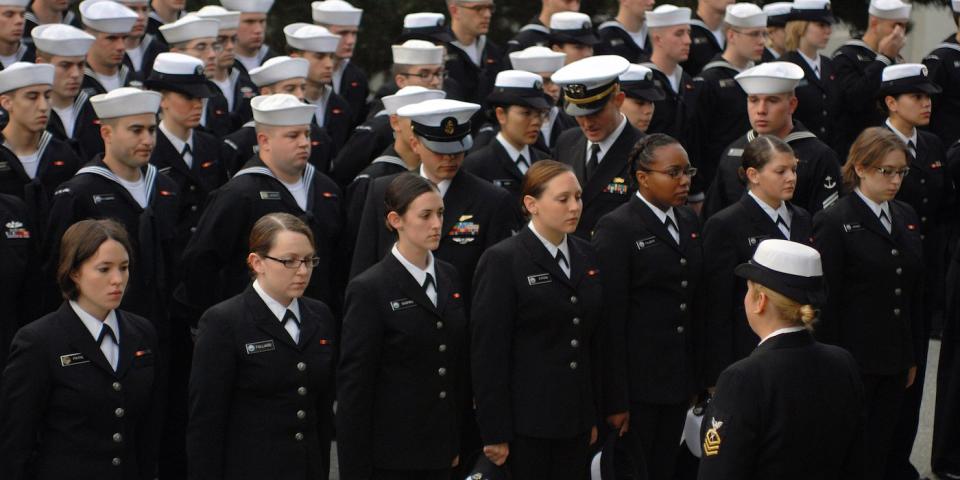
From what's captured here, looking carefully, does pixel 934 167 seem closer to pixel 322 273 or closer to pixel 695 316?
pixel 695 316

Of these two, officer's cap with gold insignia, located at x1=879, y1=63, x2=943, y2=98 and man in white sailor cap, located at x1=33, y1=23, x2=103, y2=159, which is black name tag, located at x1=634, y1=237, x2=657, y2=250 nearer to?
officer's cap with gold insignia, located at x1=879, y1=63, x2=943, y2=98

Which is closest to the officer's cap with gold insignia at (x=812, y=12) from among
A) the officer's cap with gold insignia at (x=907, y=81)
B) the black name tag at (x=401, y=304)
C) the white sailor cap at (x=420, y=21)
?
the officer's cap with gold insignia at (x=907, y=81)

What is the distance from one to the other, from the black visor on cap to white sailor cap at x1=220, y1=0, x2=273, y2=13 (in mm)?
6726

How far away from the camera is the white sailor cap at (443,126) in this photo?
7.66 meters

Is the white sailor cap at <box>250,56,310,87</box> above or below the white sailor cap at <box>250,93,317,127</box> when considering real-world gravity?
below

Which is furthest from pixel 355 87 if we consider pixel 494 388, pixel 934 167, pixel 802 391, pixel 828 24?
pixel 802 391

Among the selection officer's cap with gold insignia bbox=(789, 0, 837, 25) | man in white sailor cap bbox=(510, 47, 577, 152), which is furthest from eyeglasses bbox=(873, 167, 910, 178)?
officer's cap with gold insignia bbox=(789, 0, 837, 25)

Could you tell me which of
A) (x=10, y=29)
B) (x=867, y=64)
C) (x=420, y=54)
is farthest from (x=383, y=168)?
(x=867, y=64)

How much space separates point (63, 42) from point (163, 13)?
8.27 ft

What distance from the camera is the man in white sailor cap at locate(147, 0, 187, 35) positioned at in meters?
11.4

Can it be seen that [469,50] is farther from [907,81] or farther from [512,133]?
[907,81]

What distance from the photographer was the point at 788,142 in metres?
8.77

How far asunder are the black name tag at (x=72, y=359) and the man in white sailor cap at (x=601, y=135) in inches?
122

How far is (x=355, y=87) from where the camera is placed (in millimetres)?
11344
